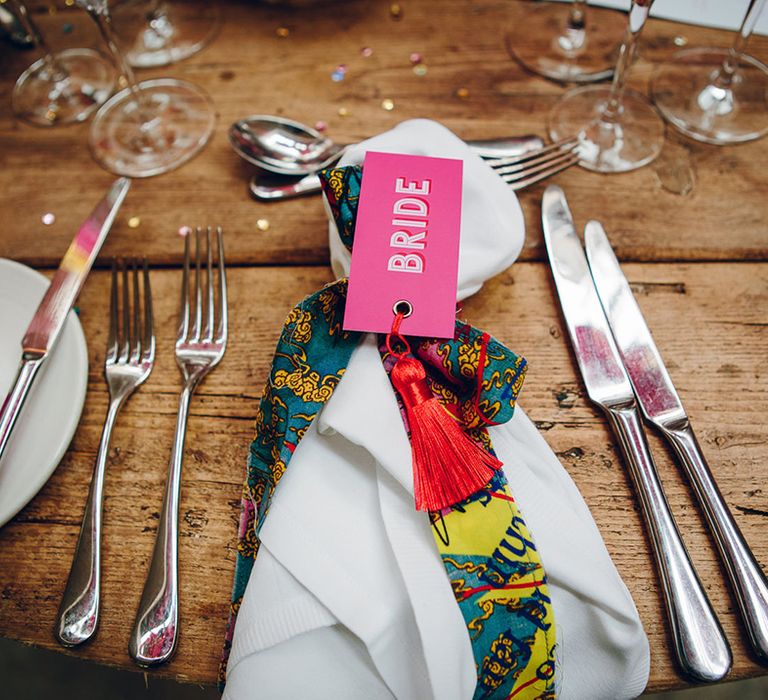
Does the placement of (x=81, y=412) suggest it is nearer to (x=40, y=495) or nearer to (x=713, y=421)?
(x=40, y=495)

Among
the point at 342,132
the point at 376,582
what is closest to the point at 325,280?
the point at 342,132

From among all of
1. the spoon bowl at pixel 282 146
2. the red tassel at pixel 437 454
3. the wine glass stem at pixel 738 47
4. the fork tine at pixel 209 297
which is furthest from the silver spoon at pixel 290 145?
the red tassel at pixel 437 454

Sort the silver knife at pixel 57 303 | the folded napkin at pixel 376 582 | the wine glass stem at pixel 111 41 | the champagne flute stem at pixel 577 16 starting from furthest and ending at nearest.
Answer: the champagne flute stem at pixel 577 16 < the wine glass stem at pixel 111 41 < the silver knife at pixel 57 303 < the folded napkin at pixel 376 582

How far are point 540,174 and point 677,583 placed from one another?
401 millimetres

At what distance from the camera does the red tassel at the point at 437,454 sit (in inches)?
15.7

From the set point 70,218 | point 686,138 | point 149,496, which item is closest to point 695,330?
point 686,138

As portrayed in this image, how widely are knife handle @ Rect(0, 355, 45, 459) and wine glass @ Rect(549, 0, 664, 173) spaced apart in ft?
1.87

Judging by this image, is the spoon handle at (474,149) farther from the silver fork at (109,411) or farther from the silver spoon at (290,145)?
the silver fork at (109,411)

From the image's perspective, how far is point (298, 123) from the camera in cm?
67

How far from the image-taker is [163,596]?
440 millimetres

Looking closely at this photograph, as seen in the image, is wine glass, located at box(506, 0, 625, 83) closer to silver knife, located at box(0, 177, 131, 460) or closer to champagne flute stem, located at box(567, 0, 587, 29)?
champagne flute stem, located at box(567, 0, 587, 29)

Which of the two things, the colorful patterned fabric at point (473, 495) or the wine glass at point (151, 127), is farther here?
the wine glass at point (151, 127)

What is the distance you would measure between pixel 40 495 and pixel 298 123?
45 centimetres

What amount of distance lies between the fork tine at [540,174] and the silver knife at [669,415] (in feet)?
0.24
